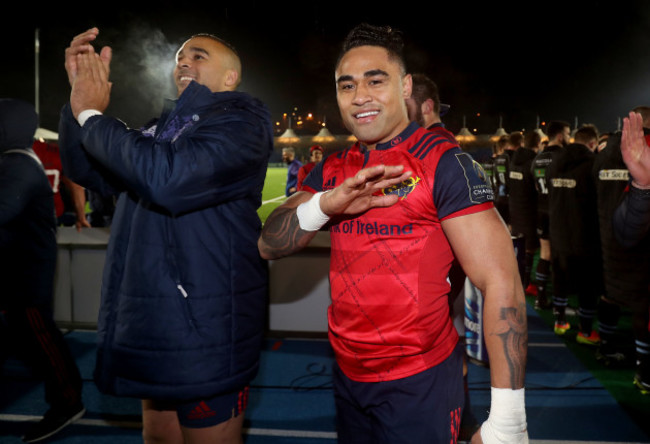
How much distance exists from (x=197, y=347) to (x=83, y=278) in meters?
4.72

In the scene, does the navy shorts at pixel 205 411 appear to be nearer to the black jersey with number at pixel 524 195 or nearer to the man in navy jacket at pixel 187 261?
the man in navy jacket at pixel 187 261

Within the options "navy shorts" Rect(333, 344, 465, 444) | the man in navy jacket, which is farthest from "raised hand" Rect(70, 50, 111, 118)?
"navy shorts" Rect(333, 344, 465, 444)

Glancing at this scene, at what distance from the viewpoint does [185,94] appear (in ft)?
5.98

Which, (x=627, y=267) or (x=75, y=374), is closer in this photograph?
(x=75, y=374)

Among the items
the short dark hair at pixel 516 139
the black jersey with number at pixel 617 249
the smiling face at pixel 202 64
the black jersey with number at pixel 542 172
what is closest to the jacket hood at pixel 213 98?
the smiling face at pixel 202 64

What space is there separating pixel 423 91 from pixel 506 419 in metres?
2.87

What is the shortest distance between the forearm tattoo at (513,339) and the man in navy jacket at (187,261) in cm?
101

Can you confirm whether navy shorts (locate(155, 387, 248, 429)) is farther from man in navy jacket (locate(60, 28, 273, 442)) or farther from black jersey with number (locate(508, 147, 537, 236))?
black jersey with number (locate(508, 147, 537, 236))

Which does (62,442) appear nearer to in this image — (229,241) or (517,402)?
(229,241)

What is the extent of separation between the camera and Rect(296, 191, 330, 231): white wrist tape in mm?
1720

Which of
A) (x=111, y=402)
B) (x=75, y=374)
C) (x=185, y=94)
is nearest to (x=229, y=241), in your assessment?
(x=185, y=94)

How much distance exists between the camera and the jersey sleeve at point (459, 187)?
1485 millimetres

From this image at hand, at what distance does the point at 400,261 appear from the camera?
1651mm

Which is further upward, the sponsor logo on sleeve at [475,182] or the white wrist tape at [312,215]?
the sponsor logo on sleeve at [475,182]
